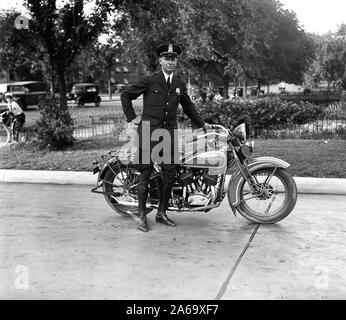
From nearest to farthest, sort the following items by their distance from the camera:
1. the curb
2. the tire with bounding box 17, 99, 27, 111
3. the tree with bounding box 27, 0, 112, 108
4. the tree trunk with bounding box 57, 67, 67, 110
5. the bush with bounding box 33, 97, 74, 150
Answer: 1. the curb
2. the bush with bounding box 33, 97, 74, 150
3. the tree with bounding box 27, 0, 112, 108
4. the tree trunk with bounding box 57, 67, 67, 110
5. the tire with bounding box 17, 99, 27, 111

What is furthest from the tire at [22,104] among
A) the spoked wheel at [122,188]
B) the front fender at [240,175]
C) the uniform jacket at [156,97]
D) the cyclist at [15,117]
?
the front fender at [240,175]

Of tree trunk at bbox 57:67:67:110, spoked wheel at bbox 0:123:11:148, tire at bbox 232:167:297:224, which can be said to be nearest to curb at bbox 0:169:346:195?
tire at bbox 232:167:297:224

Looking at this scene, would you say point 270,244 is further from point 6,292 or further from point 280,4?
point 280,4

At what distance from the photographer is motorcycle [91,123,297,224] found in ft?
18.8

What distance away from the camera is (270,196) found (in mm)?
5781

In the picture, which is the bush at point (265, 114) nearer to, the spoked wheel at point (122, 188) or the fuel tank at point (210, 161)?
the spoked wheel at point (122, 188)

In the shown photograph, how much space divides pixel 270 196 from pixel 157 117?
149 centimetres

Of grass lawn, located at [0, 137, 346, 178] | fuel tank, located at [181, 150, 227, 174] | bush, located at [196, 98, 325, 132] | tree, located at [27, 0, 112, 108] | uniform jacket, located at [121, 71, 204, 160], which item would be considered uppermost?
tree, located at [27, 0, 112, 108]

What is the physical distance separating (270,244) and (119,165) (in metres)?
1.99

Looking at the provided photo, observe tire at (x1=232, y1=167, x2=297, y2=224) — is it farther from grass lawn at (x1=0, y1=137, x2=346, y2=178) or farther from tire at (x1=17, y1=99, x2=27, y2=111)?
tire at (x1=17, y1=99, x2=27, y2=111)

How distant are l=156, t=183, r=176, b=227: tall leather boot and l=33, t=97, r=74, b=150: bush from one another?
5629 mm

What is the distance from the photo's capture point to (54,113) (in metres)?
11.4

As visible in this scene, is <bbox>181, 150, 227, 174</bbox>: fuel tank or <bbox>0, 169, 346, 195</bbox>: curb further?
<bbox>0, 169, 346, 195</bbox>: curb
